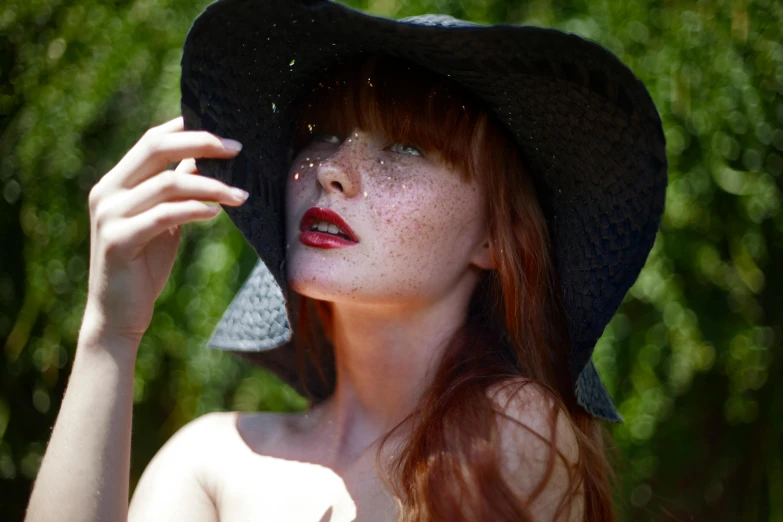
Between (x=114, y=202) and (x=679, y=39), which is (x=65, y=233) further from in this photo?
(x=679, y=39)

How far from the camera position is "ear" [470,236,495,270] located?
4.20 ft

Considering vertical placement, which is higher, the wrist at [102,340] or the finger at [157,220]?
the finger at [157,220]

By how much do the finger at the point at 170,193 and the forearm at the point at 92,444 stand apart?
18cm

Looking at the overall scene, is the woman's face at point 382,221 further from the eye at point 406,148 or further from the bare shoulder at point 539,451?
the bare shoulder at point 539,451

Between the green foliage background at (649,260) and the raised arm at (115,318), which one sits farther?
the green foliage background at (649,260)

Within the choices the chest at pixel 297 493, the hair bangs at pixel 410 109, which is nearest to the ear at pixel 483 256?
the hair bangs at pixel 410 109

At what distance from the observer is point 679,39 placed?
179 centimetres

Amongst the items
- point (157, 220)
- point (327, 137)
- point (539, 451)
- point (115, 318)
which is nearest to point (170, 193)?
point (157, 220)

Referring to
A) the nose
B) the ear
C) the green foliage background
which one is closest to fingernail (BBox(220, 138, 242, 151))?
the nose

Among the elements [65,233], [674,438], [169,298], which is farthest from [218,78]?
[674,438]

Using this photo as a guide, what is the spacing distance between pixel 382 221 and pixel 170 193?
0.28m

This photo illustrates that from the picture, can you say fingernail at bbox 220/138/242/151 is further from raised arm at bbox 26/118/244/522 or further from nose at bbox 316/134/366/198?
nose at bbox 316/134/366/198

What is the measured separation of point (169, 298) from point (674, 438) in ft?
3.80

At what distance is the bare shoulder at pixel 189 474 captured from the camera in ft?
4.09
